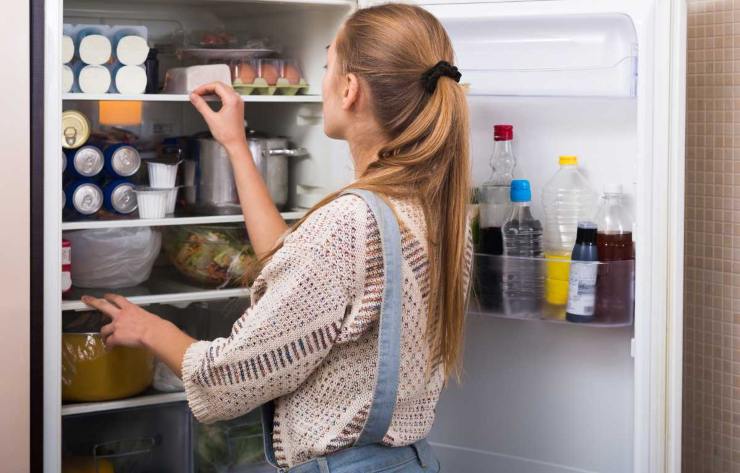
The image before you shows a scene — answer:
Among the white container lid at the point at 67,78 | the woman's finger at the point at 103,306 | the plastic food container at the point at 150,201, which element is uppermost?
the white container lid at the point at 67,78

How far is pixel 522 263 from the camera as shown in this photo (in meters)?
1.71

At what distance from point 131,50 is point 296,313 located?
0.86 meters

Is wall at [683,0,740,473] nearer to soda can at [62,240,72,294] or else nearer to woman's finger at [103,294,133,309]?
woman's finger at [103,294,133,309]

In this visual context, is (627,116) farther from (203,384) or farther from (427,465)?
(203,384)

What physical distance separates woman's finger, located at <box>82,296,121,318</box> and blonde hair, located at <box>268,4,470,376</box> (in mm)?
480

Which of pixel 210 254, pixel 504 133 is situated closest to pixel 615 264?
pixel 504 133

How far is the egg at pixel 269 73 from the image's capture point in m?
1.96

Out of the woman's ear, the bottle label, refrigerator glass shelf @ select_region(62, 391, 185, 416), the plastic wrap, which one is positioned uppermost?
the woman's ear

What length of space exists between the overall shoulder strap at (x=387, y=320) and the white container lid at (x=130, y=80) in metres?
→ 0.74

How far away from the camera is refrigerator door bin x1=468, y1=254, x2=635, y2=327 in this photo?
162 centimetres

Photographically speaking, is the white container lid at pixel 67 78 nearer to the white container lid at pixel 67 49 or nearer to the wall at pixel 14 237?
the white container lid at pixel 67 49

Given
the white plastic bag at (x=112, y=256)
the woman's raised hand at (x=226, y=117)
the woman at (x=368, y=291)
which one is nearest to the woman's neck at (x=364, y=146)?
the woman at (x=368, y=291)

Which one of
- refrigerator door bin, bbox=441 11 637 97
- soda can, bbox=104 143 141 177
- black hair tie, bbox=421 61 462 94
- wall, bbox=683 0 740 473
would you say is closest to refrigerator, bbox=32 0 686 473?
refrigerator door bin, bbox=441 11 637 97

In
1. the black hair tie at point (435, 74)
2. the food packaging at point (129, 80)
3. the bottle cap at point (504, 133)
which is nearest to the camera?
the black hair tie at point (435, 74)
